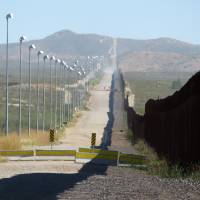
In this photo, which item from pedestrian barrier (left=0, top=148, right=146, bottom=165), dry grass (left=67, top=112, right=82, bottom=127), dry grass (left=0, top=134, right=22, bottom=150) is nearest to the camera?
pedestrian barrier (left=0, top=148, right=146, bottom=165)

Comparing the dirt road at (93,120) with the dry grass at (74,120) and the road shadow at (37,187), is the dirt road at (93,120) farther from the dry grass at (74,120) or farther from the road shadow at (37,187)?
the road shadow at (37,187)

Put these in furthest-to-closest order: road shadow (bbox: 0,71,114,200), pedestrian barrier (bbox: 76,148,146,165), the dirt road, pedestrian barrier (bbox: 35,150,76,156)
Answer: the dirt road < pedestrian barrier (bbox: 35,150,76,156) < pedestrian barrier (bbox: 76,148,146,165) < road shadow (bbox: 0,71,114,200)

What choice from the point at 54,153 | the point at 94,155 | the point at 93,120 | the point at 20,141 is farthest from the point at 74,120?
the point at 94,155

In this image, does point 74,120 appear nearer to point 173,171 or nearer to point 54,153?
point 54,153

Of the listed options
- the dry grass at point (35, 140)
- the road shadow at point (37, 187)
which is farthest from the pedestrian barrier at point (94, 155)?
the dry grass at point (35, 140)

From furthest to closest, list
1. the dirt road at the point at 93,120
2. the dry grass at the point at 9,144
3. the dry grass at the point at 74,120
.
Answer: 1. the dry grass at the point at 74,120
2. the dirt road at the point at 93,120
3. the dry grass at the point at 9,144

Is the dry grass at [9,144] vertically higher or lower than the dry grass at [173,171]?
lower

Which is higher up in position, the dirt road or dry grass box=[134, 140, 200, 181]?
dry grass box=[134, 140, 200, 181]

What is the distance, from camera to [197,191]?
17109 millimetres

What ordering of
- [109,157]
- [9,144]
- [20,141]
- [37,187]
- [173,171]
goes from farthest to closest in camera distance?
[20,141], [9,144], [109,157], [173,171], [37,187]

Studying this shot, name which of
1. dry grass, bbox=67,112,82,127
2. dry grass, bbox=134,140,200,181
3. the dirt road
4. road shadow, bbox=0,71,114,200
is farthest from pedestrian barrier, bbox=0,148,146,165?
dry grass, bbox=67,112,82,127

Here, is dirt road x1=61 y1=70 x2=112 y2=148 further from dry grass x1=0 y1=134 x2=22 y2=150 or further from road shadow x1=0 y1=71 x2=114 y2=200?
road shadow x1=0 y1=71 x2=114 y2=200

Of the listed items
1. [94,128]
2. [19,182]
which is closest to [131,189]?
[19,182]

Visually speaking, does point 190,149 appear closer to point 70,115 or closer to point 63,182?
point 63,182
